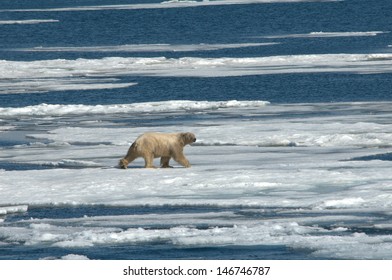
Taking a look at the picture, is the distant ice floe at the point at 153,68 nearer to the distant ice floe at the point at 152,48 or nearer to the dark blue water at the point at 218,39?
the dark blue water at the point at 218,39

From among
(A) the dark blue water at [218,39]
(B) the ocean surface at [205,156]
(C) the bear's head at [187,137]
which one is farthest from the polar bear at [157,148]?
(A) the dark blue water at [218,39]

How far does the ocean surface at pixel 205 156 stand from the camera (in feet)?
38.4

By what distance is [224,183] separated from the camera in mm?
14867

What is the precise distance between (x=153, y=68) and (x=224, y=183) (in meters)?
23.3

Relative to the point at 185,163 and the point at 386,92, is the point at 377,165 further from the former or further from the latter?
the point at 386,92

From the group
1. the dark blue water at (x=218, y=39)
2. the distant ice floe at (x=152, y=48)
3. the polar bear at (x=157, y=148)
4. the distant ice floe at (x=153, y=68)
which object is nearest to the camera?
the polar bear at (x=157, y=148)

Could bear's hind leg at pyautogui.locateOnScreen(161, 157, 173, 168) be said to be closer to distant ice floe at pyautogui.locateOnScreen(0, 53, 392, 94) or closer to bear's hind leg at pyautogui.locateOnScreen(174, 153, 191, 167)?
bear's hind leg at pyautogui.locateOnScreen(174, 153, 191, 167)

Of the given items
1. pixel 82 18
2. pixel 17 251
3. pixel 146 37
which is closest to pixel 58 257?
pixel 17 251

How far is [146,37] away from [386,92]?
3486cm

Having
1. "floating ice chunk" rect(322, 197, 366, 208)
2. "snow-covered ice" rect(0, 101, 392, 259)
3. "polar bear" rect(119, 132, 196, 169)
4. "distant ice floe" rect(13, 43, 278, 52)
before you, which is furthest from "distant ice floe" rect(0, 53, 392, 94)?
"floating ice chunk" rect(322, 197, 366, 208)

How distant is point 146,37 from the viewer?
62.4 metres

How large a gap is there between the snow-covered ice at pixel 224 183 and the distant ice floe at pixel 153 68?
926 centimetres

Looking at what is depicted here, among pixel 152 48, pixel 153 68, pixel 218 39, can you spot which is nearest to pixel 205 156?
pixel 153 68

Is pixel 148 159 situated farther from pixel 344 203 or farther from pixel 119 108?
pixel 119 108
